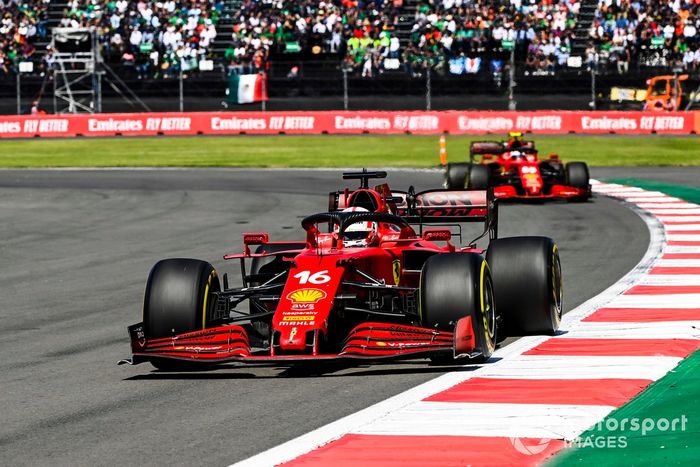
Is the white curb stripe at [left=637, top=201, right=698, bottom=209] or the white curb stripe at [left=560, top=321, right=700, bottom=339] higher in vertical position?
the white curb stripe at [left=560, top=321, right=700, bottom=339]

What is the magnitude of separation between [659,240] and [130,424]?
512 inches

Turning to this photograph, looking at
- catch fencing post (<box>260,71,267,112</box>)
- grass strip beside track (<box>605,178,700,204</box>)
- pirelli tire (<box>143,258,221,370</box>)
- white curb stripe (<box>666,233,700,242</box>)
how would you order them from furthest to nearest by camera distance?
catch fencing post (<box>260,71,267,112</box>) → grass strip beside track (<box>605,178,700,204</box>) → white curb stripe (<box>666,233,700,242</box>) → pirelli tire (<box>143,258,221,370</box>)

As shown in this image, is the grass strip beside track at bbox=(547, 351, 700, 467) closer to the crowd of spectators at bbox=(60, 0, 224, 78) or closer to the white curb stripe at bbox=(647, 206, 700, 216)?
the white curb stripe at bbox=(647, 206, 700, 216)

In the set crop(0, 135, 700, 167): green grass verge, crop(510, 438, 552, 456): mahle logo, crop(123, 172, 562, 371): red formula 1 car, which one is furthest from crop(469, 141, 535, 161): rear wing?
crop(510, 438, 552, 456): mahle logo

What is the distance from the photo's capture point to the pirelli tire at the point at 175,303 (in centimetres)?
969

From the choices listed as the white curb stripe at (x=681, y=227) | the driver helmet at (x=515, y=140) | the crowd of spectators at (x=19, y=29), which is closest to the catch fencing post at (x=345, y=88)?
the crowd of spectators at (x=19, y=29)

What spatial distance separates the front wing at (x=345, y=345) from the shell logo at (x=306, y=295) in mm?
346

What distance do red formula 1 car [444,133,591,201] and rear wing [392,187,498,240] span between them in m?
12.6

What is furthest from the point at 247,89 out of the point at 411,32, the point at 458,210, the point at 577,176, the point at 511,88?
the point at 458,210

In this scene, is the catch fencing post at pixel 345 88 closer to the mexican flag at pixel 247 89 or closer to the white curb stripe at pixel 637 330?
the mexican flag at pixel 247 89

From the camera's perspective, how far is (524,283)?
1066 cm

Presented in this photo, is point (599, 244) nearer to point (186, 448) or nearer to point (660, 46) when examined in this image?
point (186, 448)

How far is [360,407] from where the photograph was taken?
801cm

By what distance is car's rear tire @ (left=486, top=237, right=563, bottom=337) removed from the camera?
10641mm
